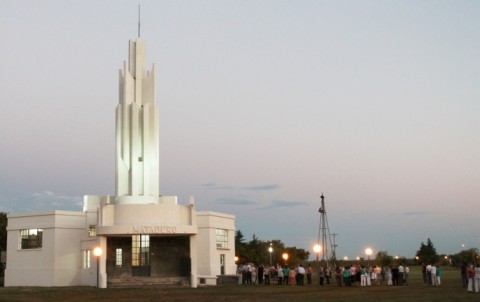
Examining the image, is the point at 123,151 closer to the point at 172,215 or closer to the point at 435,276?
the point at 172,215

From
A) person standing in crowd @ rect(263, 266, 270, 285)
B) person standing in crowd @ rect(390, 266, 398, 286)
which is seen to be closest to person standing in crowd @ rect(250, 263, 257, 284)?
person standing in crowd @ rect(263, 266, 270, 285)

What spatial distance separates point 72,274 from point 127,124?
41.4ft

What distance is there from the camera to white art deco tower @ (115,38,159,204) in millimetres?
53844

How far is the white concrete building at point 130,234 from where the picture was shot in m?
48.9

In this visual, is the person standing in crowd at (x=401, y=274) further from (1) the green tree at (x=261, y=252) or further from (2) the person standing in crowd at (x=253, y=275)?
(1) the green tree at (x=261, y=252)

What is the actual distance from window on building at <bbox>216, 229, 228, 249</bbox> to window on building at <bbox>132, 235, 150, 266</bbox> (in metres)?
9.45

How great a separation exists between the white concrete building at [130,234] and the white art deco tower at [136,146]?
8 centimetres

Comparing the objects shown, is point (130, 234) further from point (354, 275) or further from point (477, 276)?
point (477, 276)

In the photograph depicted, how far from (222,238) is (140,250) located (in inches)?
425

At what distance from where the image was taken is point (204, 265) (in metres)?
56.2

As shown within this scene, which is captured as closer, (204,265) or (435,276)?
(435,276)

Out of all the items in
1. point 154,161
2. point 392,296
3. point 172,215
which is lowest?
point 392,296

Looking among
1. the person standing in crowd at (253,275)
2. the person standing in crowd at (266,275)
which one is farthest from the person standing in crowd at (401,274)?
the person standing in crowd at (253,275)

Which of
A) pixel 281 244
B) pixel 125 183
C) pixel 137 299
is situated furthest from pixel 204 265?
pixel 281 244
